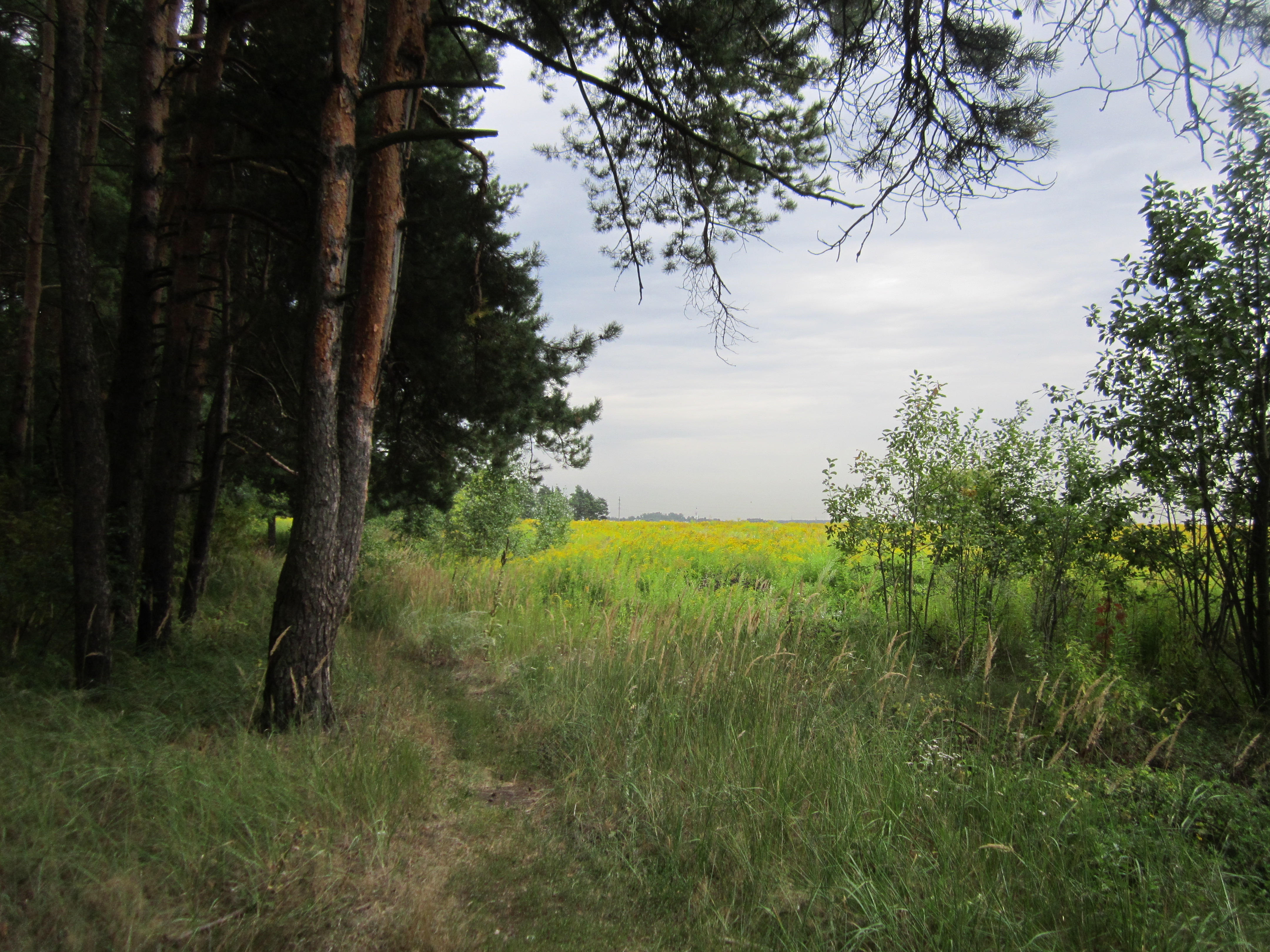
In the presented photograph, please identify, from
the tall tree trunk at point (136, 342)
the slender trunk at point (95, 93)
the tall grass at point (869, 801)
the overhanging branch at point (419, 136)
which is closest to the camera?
the tall grass at point (869, 801)

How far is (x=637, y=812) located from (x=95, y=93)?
8292mm

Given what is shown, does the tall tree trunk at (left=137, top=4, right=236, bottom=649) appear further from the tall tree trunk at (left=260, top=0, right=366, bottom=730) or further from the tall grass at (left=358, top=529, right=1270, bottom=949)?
the tall grass at (left=358, top=529, right=1270, bottom=949)

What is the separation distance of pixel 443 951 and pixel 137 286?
5749 mm

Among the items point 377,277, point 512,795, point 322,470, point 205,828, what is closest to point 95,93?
point 377,277

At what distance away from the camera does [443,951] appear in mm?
2479

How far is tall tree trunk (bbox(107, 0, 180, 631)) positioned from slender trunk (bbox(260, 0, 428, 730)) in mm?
2116

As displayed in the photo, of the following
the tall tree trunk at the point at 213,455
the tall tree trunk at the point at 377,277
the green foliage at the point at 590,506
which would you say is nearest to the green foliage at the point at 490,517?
the tall tree trunk at the point at 213,455

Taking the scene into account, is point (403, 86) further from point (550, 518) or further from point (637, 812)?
point (550, 518)

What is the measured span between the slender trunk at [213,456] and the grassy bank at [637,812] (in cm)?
133

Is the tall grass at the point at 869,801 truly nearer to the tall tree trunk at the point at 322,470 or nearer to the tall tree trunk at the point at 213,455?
the tall tree trunk at the point at 322,470

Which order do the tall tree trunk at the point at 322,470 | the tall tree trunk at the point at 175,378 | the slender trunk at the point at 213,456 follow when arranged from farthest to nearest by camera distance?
the slender trunk at the point at 213,456
the tall tree trunk at the point at 175,378
the tall tree trunk at the point at 322,470

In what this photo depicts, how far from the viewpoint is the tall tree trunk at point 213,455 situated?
607 cm

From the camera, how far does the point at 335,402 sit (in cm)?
445

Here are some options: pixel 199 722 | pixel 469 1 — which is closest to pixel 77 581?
pixel 199 722
